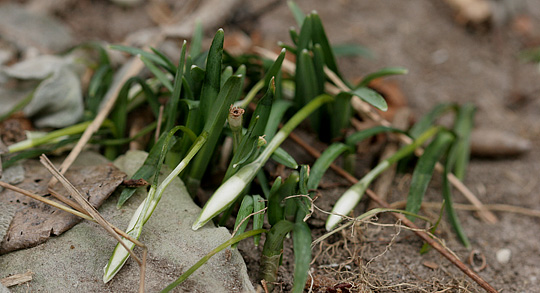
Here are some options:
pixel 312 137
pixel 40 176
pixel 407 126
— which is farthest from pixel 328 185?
pixel 40 176

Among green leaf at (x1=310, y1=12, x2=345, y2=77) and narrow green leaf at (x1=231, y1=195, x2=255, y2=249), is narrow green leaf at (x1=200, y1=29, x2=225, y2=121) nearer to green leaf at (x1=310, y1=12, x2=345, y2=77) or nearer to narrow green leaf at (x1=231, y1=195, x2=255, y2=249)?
narrow green leaf at (x1=231, y1=195, x2=255, y2=249)

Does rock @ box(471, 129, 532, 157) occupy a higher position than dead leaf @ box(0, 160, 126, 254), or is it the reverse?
dead leaf @ box(0, 160, 126, 254)

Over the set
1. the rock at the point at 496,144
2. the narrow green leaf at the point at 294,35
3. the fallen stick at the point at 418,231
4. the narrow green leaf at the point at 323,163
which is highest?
the narrow green leaf at the point at 294,35

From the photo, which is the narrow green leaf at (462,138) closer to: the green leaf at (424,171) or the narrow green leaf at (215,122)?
the green leaf at (424,171)

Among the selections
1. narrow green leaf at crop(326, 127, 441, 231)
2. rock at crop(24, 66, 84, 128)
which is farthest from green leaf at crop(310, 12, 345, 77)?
rock at crop(24, 66, 84, 128)

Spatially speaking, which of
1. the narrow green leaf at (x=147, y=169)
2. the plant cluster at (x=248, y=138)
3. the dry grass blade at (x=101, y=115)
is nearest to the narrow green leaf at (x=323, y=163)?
the plant cluster at (x=248, y=138)

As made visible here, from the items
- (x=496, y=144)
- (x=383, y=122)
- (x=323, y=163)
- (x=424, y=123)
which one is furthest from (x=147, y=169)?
(x=496, y=144)
